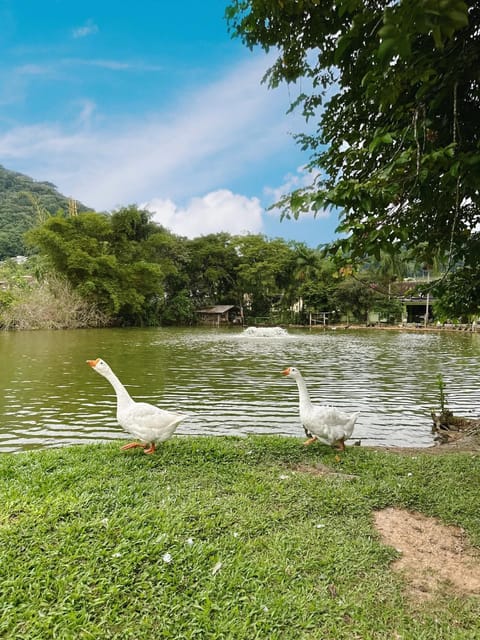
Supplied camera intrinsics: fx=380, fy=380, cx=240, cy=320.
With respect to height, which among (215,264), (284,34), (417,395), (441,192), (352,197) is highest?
(215,264)

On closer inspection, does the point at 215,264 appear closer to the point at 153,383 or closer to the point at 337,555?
the point at 153,383

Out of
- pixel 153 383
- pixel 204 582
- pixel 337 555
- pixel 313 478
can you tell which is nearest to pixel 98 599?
pixel 204 582

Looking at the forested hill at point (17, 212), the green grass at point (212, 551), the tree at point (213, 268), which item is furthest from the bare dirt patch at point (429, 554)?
the forested hill at point (17, 212)

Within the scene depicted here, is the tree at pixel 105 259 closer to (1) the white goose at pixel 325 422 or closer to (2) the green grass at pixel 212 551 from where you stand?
(1) the white goose at pixel 325 422

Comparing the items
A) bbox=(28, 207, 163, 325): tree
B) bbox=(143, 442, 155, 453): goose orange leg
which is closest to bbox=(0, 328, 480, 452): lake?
bbox=(143, 442, 155, 453): goose orange leg

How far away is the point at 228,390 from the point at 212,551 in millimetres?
8250

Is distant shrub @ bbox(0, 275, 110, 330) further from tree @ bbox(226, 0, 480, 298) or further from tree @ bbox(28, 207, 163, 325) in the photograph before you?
tree @ bbox(226, 0, 480, 298)

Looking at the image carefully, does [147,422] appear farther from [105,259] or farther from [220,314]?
[220,314]

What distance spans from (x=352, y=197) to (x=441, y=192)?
1.00 meters

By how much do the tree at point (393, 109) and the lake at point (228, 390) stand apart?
484 centimetres

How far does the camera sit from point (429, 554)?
2.78 m

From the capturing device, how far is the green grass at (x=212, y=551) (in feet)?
6.88

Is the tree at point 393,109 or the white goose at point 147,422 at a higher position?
the tree at point 393,109

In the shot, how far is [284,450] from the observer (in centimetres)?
482
